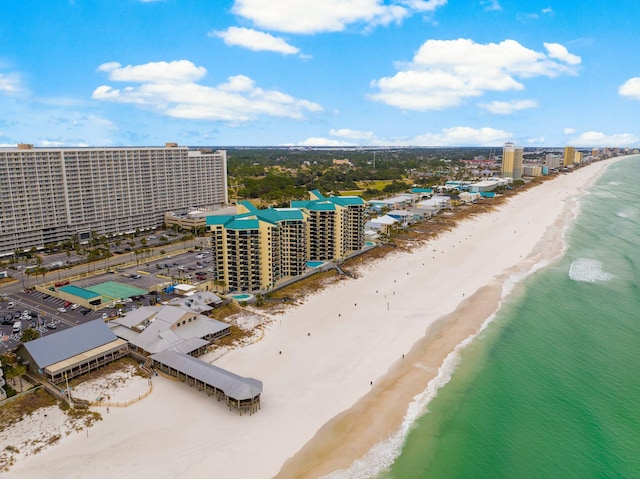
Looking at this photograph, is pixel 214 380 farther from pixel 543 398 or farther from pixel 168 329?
pixel 543 398

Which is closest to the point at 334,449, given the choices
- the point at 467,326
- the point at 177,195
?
the point at 467,326

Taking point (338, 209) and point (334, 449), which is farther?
point (338, 209)

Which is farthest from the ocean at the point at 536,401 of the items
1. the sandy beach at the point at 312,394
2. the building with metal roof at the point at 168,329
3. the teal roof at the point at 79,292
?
the teal roof at the point at 79,292

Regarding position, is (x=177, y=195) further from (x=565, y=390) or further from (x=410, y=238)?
(x=565, y=390)

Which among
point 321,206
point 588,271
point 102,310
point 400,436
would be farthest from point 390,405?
point 588,271

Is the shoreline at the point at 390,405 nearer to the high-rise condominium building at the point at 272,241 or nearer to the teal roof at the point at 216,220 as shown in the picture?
the high-rise condominium building at the point at 272,241
